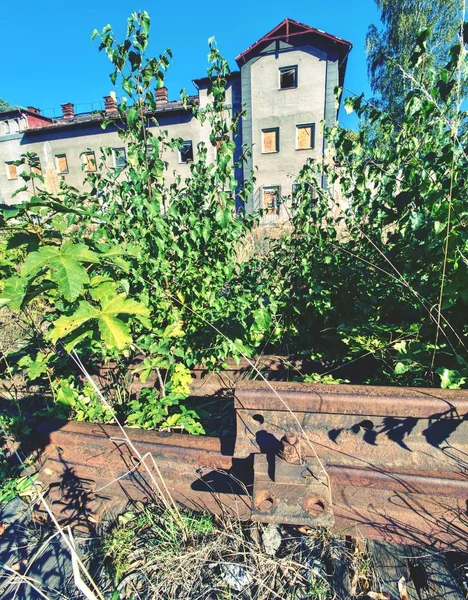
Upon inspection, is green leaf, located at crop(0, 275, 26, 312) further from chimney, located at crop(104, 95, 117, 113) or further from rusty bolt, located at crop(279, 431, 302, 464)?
chimney, located at crop(104, 95, 117, 113)

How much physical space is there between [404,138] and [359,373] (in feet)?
5.44

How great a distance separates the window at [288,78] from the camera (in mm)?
17469

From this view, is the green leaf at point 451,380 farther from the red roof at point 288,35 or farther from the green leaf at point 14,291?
the red roof at point 288,35

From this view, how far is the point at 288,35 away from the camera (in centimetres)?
1677

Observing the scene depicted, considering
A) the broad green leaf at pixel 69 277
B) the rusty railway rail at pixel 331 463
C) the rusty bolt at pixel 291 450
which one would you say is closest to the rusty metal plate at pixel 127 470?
the rusty railway rail at pixel 331 463

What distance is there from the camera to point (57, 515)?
1775 millimetres

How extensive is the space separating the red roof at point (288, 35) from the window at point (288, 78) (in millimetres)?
1373

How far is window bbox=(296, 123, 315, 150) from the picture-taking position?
17.9 metres

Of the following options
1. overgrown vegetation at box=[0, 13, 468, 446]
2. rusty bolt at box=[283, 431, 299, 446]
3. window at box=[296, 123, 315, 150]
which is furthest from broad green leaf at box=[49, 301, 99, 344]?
window at box=[296, 123, 315, 150]

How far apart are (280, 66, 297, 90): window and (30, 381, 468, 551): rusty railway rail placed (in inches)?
810

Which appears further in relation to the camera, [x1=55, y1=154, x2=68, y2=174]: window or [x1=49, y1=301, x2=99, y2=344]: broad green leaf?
[x1=55, y1=154, x2=68, y2=174]: window

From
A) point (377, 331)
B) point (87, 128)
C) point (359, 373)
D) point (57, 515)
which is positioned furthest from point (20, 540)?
point (87, 128)

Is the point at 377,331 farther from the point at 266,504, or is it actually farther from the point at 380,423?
the point at 266,504

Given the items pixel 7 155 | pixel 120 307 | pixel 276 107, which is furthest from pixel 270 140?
pixel 7 155
